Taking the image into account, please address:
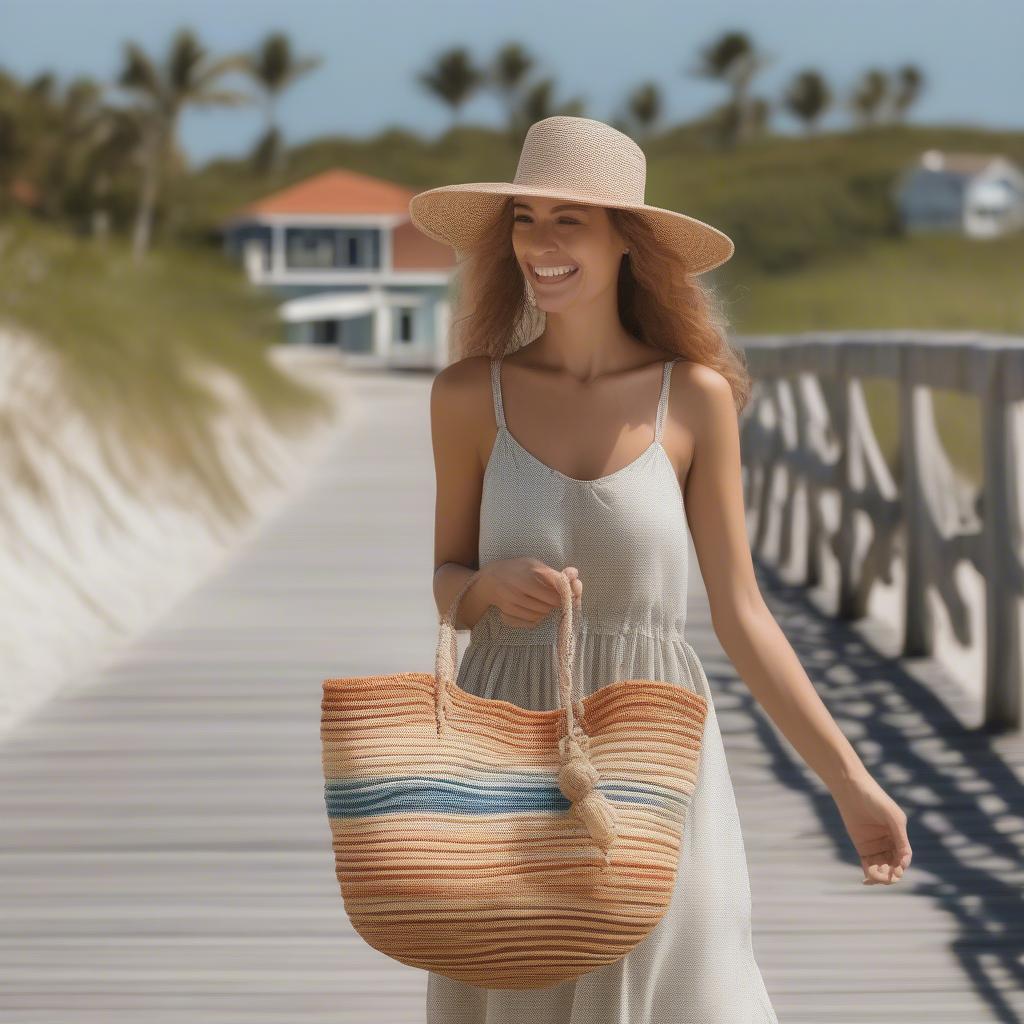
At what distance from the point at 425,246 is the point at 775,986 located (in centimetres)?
7906

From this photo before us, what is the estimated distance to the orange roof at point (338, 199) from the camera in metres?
82.3

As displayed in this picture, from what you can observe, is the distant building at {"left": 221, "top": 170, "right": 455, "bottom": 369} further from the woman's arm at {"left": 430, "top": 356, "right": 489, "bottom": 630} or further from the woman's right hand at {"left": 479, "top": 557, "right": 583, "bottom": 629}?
the woman's right hand at {"left": 479, "top": 557, "right": 583, "bottom": 629}

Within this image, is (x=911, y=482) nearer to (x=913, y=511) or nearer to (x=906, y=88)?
(x=913, y=511)

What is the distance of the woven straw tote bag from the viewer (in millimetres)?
2436

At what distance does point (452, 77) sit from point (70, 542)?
14802cm

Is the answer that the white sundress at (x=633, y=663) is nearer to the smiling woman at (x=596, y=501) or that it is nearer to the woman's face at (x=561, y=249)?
the smiling woman at (x=596, y=501)

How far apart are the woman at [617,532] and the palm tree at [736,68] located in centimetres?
16315

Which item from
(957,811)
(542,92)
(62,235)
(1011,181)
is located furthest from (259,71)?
(957,811)

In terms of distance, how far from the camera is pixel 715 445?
2.75 meters

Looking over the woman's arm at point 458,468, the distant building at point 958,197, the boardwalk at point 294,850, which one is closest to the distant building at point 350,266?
the distant building at point 958,197

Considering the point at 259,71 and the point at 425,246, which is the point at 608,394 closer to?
the point at 425,246

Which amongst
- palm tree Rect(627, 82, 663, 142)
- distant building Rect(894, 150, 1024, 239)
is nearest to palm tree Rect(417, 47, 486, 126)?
palm tree Rect(627, 82, 663, 142)

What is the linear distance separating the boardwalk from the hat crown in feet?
6.25

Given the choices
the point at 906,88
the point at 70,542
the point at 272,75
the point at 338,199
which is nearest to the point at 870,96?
the point at 906,88
